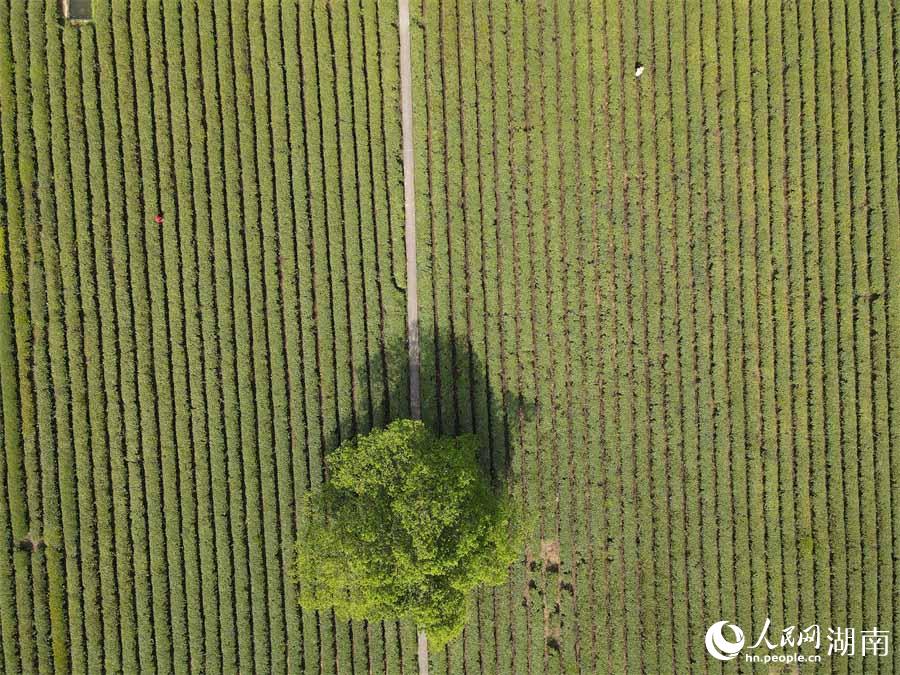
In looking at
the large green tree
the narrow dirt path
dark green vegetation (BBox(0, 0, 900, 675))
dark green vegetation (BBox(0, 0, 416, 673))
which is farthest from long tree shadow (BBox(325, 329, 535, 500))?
the large green tree

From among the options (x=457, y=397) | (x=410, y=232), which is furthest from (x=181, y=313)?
(x=457, y=397)

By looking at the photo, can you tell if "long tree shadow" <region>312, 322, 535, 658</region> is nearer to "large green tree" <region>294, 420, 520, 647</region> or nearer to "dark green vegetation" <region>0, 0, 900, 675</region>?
"dark green vegetation" <region>0, 0, 900, 675</region>

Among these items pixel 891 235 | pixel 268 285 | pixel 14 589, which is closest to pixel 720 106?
pixel 891 235

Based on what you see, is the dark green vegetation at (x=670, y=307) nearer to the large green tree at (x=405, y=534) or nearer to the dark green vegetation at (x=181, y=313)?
the large green tree at (x=405, y=534)

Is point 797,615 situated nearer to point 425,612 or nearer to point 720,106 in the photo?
point 425,612

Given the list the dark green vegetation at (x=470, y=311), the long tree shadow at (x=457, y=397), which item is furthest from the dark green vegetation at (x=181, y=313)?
the long tree shadow at (x=457, y=397)

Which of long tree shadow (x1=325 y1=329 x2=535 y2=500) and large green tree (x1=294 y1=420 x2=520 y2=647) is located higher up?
long tree shadow (x1=325 y1=329 x2=535 y2=500)
